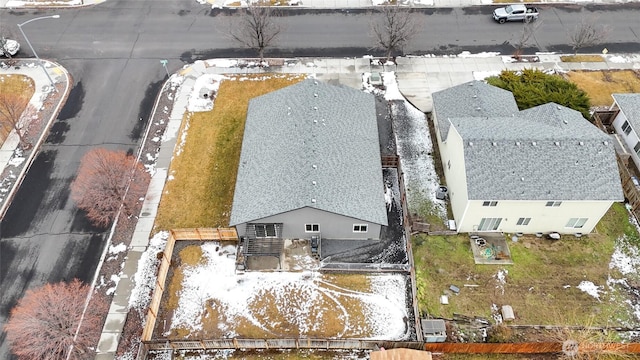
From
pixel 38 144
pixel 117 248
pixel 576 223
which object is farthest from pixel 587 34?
pixel 38 144

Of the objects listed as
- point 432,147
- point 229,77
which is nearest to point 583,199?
point 432,147

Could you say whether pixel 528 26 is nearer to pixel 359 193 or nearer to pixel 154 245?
pixel 359 193

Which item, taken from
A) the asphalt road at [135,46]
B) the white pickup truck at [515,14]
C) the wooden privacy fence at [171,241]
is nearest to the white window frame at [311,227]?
the wooden privacy fence at [171,241]

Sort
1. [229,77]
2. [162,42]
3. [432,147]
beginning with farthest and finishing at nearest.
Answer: [162,42]
[229,77]
[432,147]

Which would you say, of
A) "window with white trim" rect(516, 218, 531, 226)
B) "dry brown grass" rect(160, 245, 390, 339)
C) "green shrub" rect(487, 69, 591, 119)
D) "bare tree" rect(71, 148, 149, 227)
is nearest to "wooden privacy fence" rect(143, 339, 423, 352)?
"dry brown grass" rect(160, 245, 390, 339)

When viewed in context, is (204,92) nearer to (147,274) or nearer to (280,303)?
(147,274)
